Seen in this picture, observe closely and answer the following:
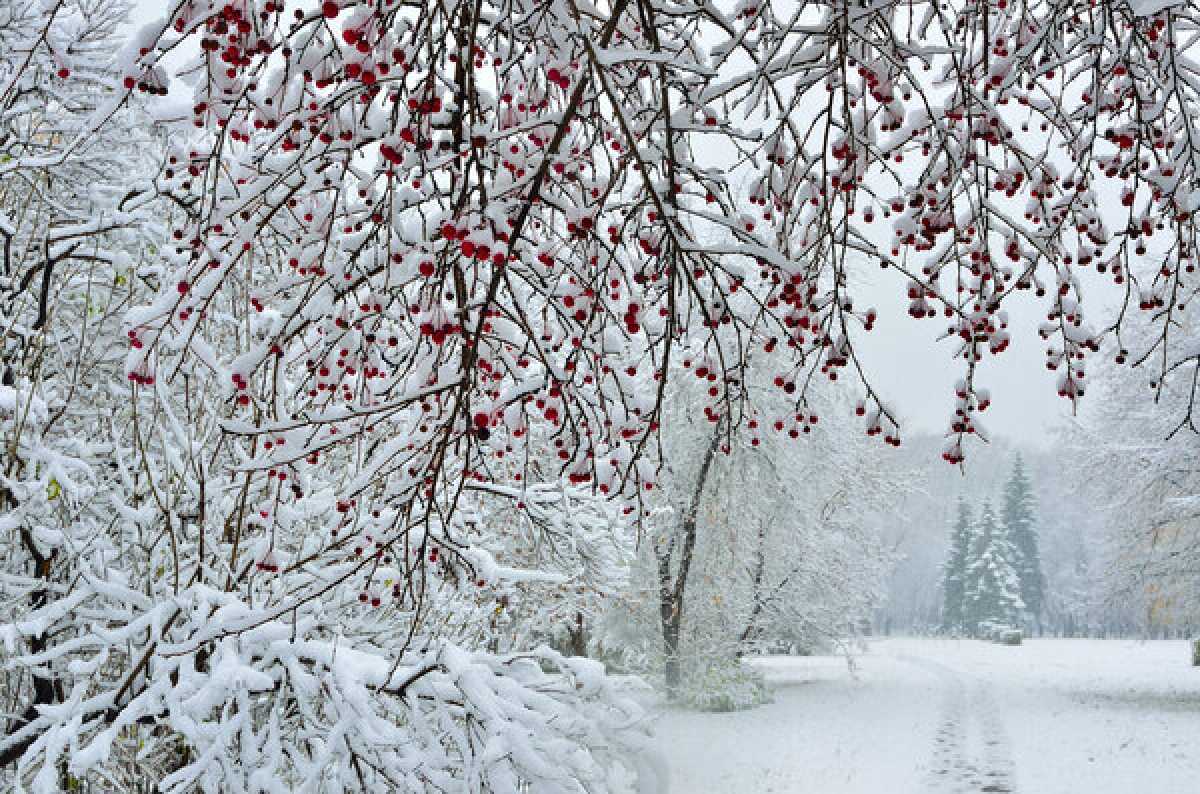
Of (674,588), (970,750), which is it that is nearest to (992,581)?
(674,588)

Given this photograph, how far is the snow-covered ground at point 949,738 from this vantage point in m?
10.2

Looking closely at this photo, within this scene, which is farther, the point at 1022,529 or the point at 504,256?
the point at 1022,529

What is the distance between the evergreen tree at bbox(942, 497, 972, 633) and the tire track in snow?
114 feet

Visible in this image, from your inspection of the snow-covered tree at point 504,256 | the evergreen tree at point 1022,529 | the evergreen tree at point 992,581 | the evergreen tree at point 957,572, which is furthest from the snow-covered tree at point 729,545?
the evergreen tree at point 957,572

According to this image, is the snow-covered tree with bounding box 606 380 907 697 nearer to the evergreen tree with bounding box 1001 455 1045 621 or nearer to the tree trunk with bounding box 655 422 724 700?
the tree trunk with bounding box 655 422 724 700

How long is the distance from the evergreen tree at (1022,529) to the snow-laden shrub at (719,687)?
38.2 metres

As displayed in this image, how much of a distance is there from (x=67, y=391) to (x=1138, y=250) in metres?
4.92

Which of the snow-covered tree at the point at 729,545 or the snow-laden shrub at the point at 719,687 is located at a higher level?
the snow-covered tree at the point at 729,545

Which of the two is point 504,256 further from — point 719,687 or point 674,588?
point 719,687

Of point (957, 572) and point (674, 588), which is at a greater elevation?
point (957, 572)

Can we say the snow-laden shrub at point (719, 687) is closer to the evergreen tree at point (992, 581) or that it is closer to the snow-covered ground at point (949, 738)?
the snow-covered ground at point (949, 738)

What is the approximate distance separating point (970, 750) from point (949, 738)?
3.15ft

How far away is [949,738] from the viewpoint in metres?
13.0

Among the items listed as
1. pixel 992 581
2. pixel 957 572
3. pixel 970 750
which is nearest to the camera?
pixel 970 750
